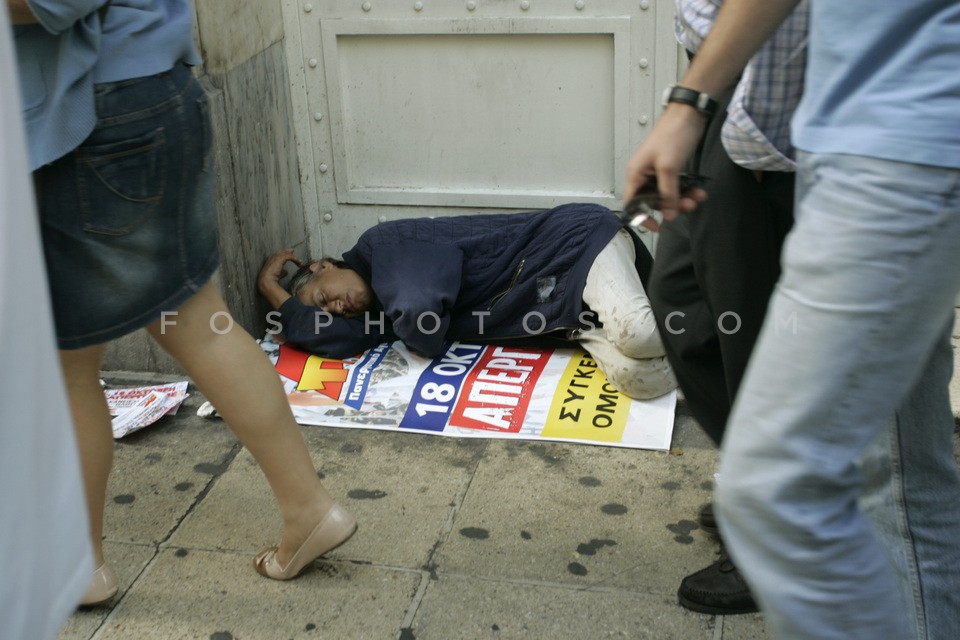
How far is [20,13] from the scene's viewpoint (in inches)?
69.6

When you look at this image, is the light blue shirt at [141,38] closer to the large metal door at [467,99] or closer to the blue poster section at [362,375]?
the blue poster section at [362,375]

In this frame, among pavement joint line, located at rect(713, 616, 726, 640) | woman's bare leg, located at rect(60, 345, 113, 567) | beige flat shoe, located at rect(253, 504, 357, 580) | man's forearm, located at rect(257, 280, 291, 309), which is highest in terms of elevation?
woman's bare leg, located at rect(60, 345, 113, 567)

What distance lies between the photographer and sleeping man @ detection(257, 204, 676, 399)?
3379 millimetres

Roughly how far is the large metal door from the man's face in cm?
37

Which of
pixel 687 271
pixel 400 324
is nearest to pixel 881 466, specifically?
pixel 687 271

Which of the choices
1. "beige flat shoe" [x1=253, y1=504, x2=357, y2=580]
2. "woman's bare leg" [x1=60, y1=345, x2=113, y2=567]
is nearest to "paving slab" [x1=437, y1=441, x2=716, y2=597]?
"beige flat shoe" [x1=253, y1=504, x2=357, y2=580]

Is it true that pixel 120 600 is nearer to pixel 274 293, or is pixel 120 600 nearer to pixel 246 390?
pixel 246 390

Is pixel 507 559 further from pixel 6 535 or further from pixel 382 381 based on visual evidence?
A: pixel 6 535

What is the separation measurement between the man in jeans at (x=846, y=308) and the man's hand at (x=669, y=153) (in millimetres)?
182

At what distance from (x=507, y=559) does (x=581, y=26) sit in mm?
1772

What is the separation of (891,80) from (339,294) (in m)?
2.55

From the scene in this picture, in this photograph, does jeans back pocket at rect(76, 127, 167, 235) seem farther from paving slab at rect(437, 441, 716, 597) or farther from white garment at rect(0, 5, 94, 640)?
paving slab at rect(437, 441, 716, 597)

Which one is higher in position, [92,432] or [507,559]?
[92,432]

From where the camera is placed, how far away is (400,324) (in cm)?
338
